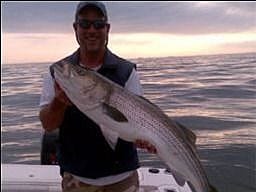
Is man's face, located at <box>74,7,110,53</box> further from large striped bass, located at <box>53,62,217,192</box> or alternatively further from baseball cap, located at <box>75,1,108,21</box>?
large striped bass, located at <box>53,62,217,192</box>

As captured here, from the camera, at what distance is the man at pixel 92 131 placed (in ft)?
11.5

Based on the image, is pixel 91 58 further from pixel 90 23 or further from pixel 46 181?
pixel 46 181

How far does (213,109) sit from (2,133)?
5.95m

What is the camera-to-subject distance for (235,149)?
934 centimetres

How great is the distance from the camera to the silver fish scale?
10.2ft

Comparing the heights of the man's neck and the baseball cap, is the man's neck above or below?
below

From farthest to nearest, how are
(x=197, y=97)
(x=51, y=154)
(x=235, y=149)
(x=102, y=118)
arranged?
(x=197, y=97)
(x=235, y=149)
(x=51, y=154)
(x=102, y=118)

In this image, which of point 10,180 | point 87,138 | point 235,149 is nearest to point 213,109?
point 235,149

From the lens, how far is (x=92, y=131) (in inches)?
141

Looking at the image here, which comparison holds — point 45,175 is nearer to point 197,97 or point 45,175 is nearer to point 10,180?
point 10,180

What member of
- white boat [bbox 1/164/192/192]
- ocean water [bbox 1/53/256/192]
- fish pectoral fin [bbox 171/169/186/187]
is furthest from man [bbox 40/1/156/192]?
ocean water [bbox 1/53/256/192]

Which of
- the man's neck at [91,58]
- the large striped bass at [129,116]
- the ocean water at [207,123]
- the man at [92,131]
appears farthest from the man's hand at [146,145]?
the ocean water at [207,123]

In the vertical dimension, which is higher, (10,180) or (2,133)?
(10,180)

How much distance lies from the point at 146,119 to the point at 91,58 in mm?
762
